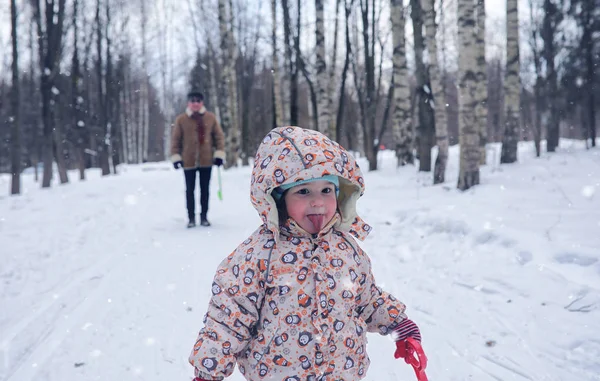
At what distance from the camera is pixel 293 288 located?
6.24 ft

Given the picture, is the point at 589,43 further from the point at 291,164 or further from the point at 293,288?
the point at 293,288

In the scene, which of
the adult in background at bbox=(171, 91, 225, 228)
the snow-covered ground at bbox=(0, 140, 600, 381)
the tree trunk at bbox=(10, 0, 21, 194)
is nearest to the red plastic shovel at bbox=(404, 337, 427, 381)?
the snow-covered ground at bbox=(0, 140, 600, 381)

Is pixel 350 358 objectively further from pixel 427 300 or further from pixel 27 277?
pixel 27 277

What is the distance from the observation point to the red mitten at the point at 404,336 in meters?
1.99

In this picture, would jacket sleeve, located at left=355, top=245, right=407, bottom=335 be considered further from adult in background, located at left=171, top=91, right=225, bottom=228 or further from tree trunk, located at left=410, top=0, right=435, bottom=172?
tree trunk, located at left=410, top=0, right=435, bottom=172

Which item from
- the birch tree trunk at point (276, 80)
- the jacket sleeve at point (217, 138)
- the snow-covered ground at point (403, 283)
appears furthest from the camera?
the birch tree trunk at point (276, 80)

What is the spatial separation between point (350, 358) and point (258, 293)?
0.52 m

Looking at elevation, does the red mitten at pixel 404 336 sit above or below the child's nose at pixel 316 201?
below

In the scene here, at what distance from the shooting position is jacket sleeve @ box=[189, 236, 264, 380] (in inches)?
68.7

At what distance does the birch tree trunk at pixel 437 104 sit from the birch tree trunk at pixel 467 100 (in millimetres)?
1596

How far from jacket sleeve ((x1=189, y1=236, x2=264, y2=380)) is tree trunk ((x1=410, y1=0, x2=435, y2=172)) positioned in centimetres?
1085

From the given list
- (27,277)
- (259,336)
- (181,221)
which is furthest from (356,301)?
(181,221)

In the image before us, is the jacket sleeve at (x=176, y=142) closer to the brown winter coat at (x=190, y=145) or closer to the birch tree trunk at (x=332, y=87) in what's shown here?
the brown winter coat at (x=190, y=145)

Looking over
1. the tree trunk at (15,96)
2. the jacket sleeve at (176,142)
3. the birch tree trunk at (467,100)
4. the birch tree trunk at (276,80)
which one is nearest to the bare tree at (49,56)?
the tree trunk at (15,96)
